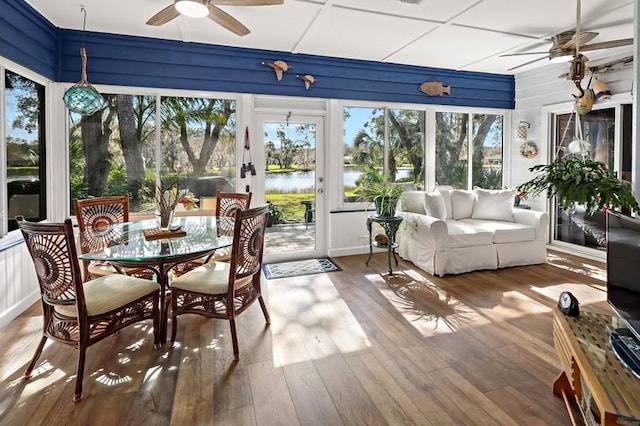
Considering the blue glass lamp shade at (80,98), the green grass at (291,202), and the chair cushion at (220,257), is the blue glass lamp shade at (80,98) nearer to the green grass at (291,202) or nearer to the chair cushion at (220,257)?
the chair cushion at (220,257)

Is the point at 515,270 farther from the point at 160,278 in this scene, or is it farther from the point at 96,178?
the point at 96,178

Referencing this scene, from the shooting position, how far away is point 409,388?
6.98 feet

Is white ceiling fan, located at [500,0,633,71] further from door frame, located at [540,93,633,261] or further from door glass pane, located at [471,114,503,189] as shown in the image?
door glass pane, located at [471,114,503,189]

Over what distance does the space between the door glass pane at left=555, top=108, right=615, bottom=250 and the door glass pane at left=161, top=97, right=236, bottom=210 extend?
430 centimetres

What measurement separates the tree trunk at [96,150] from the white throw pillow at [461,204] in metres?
4.48

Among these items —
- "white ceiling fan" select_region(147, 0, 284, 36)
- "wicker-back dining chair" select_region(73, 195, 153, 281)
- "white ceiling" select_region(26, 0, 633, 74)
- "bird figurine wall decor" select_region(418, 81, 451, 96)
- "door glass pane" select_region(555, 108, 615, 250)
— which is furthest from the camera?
"bird figurine wall decor" select_region(418, 81, 451, 96)

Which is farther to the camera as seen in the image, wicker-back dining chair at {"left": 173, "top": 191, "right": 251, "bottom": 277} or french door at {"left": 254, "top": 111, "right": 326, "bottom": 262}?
french door at {"left": 254, "top": 111, "right": 326, "bottom": 262}

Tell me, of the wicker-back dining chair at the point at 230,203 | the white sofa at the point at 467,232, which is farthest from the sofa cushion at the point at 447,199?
the wicker-back dining chair at the point at 230,203

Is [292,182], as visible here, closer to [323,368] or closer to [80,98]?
[80,98]

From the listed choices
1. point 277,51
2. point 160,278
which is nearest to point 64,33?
point 277,51

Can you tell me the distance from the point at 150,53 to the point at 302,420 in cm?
422

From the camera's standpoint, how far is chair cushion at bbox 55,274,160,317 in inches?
85.3

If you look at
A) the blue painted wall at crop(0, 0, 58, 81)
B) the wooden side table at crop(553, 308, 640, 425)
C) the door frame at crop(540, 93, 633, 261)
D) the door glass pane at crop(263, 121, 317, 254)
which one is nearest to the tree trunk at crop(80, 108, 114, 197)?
the blue painted wall at crop(0, 0, 58, 81)

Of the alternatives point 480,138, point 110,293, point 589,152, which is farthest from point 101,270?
point 589,152
